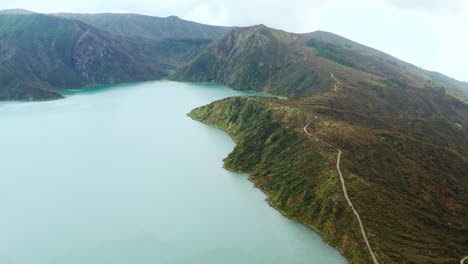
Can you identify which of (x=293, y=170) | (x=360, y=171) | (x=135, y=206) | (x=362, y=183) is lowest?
(x=135, y=206)

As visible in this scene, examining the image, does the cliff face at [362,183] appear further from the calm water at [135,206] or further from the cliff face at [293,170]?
the calm water at [135,206]

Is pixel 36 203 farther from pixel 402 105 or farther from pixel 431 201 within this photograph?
pixel 402 105

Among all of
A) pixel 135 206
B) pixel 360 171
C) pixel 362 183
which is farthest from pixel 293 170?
pixel 135 206

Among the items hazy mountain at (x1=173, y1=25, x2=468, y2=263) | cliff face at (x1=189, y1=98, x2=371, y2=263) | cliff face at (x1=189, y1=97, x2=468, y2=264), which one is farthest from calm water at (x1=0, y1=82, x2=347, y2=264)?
hazy mountain at (x1=173, y1=25, x2=468, y2=263)

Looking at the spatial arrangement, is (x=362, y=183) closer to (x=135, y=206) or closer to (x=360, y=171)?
(x=360, y=171)

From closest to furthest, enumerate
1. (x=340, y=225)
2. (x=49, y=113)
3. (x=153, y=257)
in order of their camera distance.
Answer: (x=153, y=257), (x=340, y=225), (x=49, y=113)

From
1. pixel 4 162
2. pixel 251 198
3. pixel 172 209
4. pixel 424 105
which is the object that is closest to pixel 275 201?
pixel 251 198
